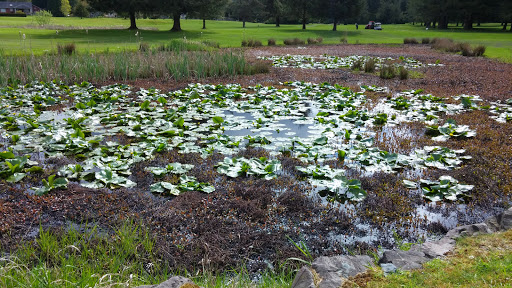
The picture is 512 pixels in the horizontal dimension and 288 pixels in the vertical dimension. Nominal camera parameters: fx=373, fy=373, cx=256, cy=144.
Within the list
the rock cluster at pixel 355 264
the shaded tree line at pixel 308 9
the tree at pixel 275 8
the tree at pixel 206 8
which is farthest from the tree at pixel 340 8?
the rock cluster at pixel 355 264

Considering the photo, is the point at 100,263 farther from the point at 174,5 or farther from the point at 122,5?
the point at 122,5

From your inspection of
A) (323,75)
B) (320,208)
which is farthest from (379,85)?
(320,208)

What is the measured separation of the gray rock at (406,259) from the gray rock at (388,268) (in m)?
0.05

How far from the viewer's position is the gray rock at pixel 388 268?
2296mm

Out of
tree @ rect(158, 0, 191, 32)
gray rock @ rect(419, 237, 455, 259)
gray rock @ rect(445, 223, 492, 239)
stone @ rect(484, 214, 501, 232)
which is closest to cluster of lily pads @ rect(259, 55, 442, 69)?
stone @ rect(484, 214, 501, 232)

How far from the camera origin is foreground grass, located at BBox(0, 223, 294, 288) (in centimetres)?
255

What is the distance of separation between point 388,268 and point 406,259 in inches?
8.0

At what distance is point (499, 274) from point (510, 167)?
11.3ft

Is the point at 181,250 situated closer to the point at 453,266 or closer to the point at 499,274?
the point at 453,266

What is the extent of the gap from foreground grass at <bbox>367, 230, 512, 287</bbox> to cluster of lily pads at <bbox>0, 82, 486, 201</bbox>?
1.61 m

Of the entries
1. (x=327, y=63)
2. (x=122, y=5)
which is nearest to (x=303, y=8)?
(x=122, y=5)

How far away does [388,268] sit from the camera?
232 cm

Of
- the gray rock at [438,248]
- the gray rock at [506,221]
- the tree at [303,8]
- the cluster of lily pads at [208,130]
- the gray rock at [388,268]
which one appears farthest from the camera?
the tree at [303,8]

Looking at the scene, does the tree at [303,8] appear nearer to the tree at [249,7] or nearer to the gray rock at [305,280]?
the tree at [249,7]
